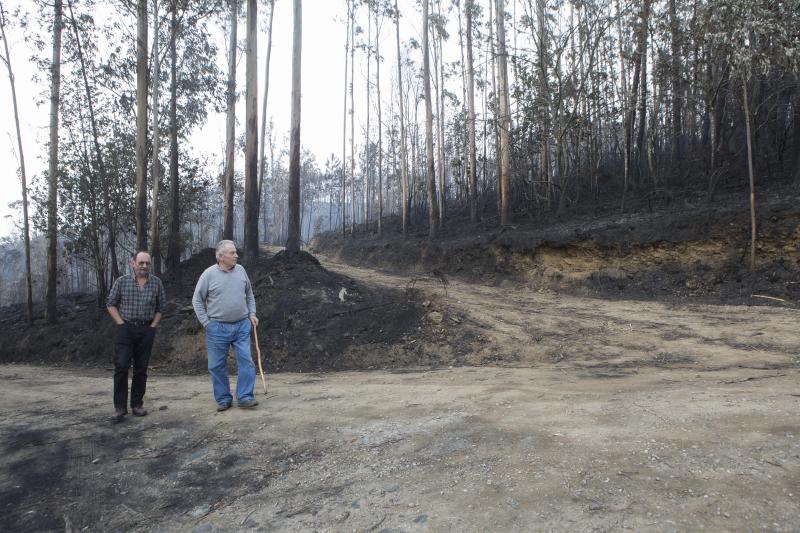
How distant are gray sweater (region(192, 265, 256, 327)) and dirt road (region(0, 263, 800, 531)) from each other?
0.99m

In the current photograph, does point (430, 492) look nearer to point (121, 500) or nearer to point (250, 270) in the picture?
point (121, 500)

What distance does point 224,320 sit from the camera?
187 inches

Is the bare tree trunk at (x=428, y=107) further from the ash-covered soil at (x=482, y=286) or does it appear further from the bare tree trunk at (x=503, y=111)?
the ash-covered soil at (x=482, y=286)

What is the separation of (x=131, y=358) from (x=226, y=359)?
0.96 m

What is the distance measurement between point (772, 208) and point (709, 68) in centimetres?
481

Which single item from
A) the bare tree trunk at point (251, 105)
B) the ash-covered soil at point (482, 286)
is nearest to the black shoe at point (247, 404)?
the ash-covered soil at point (482, 286)

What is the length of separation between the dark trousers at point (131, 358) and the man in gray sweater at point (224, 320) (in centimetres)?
60

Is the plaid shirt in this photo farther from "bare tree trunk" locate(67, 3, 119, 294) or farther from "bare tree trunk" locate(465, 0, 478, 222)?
"bare tree trunk" locate(465, 0, 478, 222)

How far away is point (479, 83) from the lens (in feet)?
90.5

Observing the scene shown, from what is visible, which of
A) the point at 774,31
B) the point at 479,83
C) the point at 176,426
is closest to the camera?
the point at 176,426

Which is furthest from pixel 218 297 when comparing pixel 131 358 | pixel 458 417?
pixel 458 417

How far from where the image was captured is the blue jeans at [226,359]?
4727 mm

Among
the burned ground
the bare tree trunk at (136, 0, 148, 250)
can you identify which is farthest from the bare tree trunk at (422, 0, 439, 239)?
the bare tree trunk at (136, 0, 148, 250)

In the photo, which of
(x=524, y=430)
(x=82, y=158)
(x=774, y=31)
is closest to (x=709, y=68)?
(x=774, y=31)
